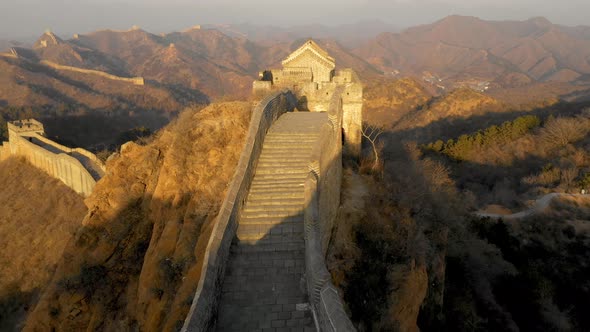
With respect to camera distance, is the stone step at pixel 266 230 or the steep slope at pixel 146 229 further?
the steep slope at pixel 146 229

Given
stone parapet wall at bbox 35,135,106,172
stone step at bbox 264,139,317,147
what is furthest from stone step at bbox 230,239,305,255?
stone parapet wall at bbox 35,135,106,172

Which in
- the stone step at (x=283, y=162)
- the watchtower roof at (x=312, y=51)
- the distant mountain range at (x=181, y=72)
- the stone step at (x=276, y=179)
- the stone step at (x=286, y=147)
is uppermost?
the watchtower roof at (x=312, y=51)

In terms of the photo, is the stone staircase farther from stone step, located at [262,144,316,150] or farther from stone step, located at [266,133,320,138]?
stone step, located at [266,133,320,138]

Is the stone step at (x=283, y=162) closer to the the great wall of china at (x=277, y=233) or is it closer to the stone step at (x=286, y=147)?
the the great wall of china at (x=277, y=233)

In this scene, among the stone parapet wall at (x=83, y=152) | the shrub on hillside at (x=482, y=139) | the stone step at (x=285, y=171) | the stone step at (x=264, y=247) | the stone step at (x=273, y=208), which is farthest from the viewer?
the shrub on hillside at (x=482, y=139)

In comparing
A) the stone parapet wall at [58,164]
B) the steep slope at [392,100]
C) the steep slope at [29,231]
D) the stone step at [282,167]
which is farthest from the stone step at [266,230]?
the steep slope at [392,100]
